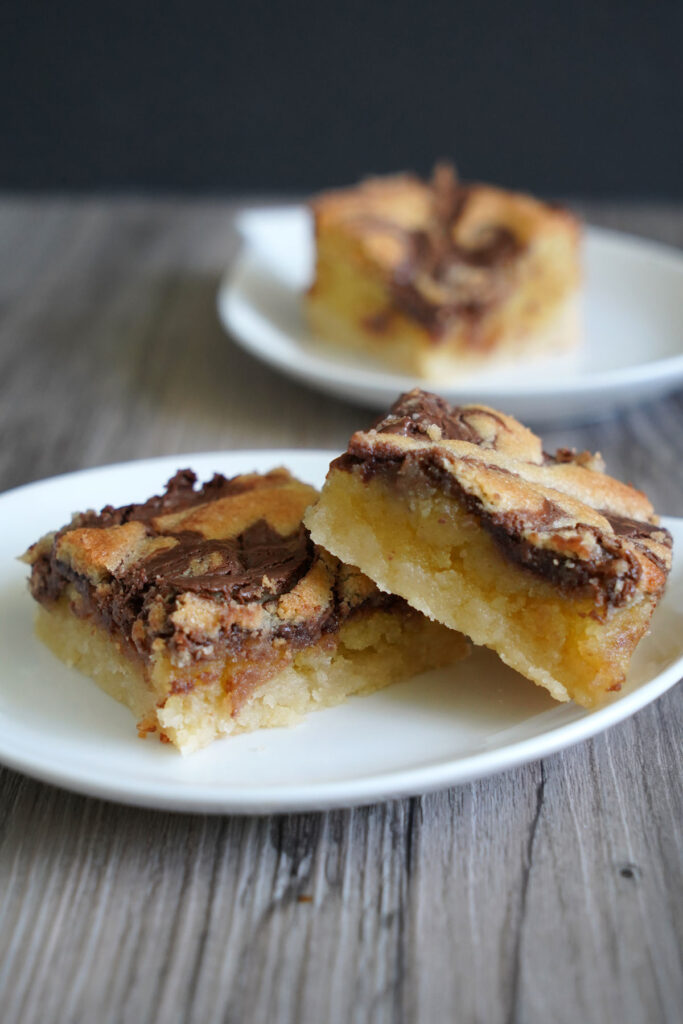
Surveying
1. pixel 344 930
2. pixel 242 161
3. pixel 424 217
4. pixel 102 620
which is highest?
pixel 102 620

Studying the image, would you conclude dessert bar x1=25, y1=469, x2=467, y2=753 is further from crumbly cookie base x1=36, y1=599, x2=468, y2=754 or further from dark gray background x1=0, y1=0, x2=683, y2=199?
dark gray background x1=0, y1=0, x2=683, y2=199

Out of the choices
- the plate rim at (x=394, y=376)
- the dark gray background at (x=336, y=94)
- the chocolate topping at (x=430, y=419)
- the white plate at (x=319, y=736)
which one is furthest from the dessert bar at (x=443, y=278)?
the dark gray background at (x=336, y=94)

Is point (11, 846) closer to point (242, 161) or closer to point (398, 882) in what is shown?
point (398, 882)

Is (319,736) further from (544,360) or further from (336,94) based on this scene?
(336,94)

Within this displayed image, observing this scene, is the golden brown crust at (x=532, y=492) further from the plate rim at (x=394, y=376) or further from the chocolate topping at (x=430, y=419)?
the plate rim at (x=394, y=376)

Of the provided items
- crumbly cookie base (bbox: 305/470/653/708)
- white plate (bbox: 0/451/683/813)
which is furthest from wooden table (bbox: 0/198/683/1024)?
crumbly cookie base (bbox: 305/470/653/708)

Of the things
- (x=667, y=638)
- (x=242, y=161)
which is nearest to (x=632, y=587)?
(x=667, y=638)
